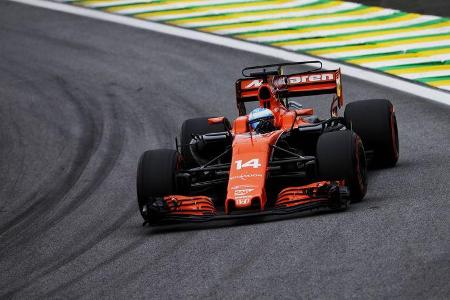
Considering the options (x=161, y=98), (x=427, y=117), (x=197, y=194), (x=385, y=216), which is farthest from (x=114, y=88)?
(x=385, y=216)

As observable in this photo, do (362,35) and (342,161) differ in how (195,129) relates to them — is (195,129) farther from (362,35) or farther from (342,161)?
(362,35)

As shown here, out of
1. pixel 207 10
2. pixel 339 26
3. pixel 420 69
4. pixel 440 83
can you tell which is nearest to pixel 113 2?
pixel 207 10

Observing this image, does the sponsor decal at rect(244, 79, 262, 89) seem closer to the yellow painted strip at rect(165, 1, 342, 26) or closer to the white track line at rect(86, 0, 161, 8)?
the yellow painted strip at rect(165, 1, 342, 26)

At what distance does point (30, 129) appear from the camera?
70.7ft

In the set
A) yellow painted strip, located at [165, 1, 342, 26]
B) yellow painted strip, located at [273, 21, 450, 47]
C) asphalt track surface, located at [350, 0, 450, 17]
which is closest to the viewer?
yellow painted strip, located at [273, 21, 450, 47]

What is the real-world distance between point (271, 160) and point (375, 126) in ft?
6.69

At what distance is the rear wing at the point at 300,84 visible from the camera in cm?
1647

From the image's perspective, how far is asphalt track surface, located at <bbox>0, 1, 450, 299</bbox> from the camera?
11242 mm

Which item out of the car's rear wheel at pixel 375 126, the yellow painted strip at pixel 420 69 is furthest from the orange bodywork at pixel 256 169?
the yellow painted strip at pixel 420 69

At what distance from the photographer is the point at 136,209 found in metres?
15.5

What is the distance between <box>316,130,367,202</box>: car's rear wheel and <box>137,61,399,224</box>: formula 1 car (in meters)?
0.01

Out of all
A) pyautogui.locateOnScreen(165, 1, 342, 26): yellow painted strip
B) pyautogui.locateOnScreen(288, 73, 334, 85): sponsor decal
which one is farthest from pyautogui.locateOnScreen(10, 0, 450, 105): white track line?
pyautogui.locateOnScreen(288, 73, 334, 85): sponsor decal

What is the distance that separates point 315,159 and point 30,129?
887 cm

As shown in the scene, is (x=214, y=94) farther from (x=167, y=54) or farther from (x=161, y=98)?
(x=167, y=54)
